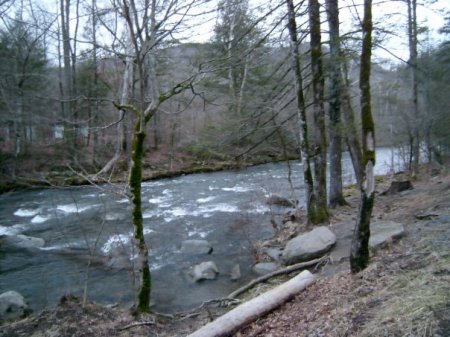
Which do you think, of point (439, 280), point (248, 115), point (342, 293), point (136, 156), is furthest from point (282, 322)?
point (248, 115)

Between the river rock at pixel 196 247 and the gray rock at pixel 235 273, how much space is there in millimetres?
1329

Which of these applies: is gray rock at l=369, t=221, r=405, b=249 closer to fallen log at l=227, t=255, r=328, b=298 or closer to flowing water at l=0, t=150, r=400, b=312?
fallen log at l=227, t=255, r=328, b=298

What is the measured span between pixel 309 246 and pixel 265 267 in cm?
140

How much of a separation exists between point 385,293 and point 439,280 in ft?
1.86

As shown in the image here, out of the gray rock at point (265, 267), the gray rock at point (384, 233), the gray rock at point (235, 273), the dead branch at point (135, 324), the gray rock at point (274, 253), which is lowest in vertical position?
the gray rock at point (235, 273)

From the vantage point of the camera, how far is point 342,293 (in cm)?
495

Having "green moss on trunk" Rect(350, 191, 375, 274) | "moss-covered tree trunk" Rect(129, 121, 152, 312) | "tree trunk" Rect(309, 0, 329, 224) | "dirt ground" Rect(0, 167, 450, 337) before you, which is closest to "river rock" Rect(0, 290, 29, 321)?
"dirt ground" Rect(0, 167, 450, 337)

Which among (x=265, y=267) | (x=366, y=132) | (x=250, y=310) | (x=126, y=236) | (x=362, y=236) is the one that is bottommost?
(x=265, y=267)

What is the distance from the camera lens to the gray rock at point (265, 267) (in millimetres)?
8734

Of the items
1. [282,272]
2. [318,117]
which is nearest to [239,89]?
[318,117]

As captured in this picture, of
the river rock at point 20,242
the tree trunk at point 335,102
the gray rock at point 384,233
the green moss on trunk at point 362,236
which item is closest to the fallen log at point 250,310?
the green moss on trunk at point 362,236

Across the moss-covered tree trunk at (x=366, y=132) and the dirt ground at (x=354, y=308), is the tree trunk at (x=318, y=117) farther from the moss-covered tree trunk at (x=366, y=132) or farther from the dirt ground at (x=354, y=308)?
the moss-covered tree trunk at (x=366, y=132)

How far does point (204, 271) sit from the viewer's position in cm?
905

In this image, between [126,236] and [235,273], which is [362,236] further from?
[126,236]
